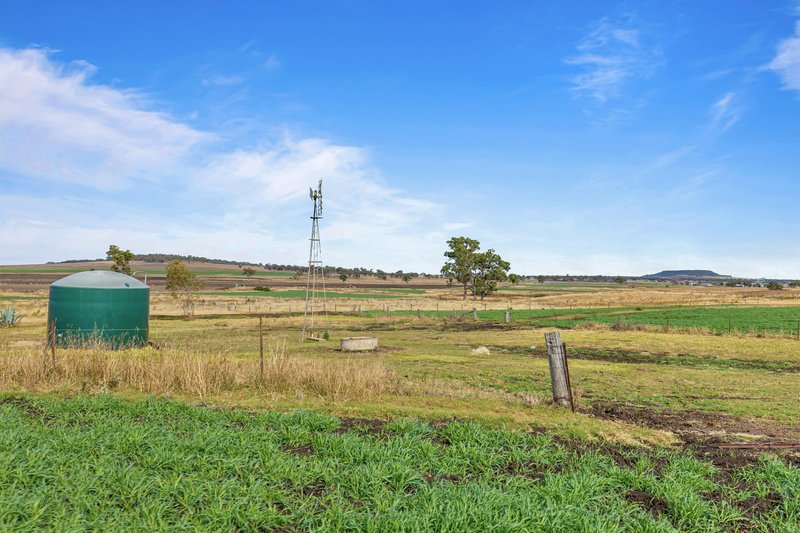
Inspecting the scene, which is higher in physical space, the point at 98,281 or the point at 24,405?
the point at 98,281

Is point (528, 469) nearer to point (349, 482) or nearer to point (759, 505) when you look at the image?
point (349, 482)

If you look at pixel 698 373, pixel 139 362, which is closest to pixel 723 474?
pixel 139 362

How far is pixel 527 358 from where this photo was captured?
81.5 feet

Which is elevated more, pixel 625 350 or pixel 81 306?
pixel 81 306

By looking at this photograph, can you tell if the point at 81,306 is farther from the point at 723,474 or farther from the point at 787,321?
the point at 787,321

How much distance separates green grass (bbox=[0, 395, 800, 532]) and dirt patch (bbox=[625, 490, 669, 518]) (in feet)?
0.17

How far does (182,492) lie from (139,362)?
853 cm

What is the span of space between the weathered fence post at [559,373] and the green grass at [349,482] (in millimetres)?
3286

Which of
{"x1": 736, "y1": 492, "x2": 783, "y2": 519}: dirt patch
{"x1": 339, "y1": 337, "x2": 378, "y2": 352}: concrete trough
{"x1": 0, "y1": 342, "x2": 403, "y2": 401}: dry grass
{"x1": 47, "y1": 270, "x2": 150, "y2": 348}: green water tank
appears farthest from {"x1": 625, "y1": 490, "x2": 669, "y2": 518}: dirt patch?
A: {"x1": 47, "y1": 270, "x2": 150, "y2": 348}: green water tank

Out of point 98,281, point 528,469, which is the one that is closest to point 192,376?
point 528,469

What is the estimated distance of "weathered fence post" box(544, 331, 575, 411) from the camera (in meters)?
11.6

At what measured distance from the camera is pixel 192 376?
1261 centimetres

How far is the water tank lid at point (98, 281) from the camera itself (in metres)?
23.6

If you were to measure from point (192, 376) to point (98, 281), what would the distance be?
1427 cm
